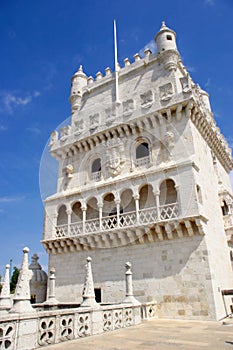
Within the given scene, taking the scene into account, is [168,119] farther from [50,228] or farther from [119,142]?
[50,228]

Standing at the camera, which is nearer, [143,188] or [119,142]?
[143,188]

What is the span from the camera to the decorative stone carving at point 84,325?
31.0 ft

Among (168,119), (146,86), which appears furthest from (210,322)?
(146,86)

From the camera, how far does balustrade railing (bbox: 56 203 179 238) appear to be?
17.2 metres

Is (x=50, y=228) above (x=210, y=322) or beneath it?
above

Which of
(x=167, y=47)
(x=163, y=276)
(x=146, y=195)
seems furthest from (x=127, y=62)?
(x=163, y=276)

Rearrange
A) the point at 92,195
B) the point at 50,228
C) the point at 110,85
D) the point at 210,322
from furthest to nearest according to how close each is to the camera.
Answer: the point at 110,85 → the point at 50,228 → the point at 92,195 → the point at 210,322

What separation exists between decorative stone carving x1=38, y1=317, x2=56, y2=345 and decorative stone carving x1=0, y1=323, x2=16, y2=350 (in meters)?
0.94

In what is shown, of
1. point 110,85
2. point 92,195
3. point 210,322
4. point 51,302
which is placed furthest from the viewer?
point 110,85

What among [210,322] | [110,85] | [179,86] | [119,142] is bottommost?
[210,322]

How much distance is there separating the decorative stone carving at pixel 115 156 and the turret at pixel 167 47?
6.95 metres

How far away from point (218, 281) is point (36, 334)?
11.7 m

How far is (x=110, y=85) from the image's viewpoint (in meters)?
25.1

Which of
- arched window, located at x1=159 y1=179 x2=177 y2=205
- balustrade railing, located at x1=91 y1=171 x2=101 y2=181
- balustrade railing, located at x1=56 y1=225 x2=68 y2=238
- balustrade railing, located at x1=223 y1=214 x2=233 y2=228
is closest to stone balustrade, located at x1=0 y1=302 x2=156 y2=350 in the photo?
arched window, located at x1=159 y1=179 x2=177 y2=205
